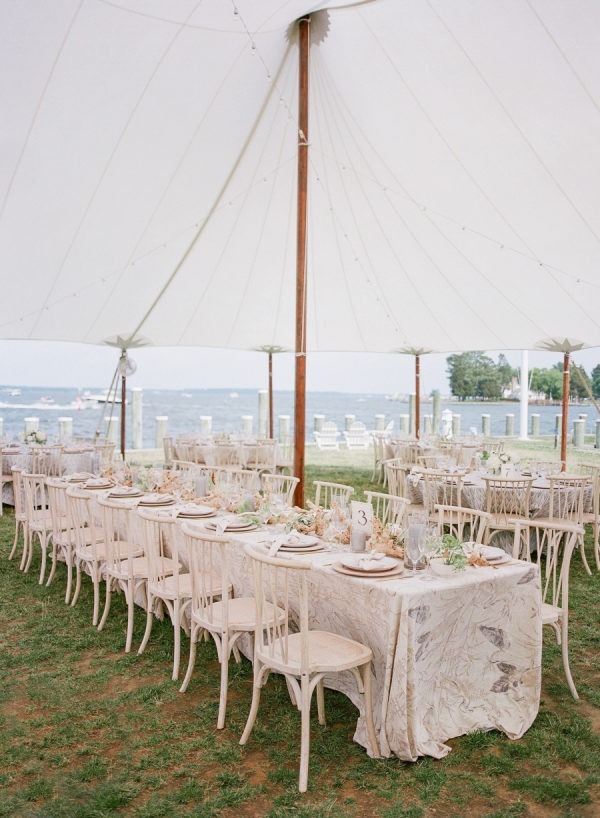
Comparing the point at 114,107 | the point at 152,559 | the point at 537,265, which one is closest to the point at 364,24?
the point at 114,107

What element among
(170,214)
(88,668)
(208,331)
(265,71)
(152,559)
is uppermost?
(265,71)

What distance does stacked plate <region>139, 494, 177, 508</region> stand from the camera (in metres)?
5.14

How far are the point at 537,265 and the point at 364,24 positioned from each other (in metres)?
3.29

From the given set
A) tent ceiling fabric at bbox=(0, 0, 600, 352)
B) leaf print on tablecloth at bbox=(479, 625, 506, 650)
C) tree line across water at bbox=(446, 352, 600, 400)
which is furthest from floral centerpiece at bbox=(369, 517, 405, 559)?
tree line across water at bbox=(446, 352, 600, 400)

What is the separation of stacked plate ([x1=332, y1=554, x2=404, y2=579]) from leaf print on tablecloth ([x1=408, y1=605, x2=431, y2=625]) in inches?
10.6

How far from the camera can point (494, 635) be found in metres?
3.25

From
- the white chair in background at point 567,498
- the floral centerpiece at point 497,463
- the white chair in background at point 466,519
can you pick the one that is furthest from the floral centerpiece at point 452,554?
the floral centerpiece at point 497,463

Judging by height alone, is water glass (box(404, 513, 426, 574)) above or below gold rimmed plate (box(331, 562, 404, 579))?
above

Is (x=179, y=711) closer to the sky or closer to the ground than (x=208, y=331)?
closer to the ground

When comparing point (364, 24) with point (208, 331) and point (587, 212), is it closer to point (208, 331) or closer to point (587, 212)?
point (587, 212)

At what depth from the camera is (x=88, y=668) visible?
4.02 metres

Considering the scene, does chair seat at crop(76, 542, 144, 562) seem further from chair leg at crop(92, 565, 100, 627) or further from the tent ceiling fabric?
the tent ceiling fabric

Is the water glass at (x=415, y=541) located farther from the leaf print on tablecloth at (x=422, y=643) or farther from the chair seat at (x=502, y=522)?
the chair seat at (x=502, y=522)

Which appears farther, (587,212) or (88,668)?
(587,212)
